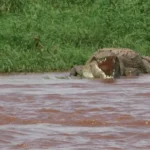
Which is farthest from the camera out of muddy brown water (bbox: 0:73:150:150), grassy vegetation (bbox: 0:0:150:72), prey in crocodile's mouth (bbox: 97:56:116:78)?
grassy vegetation (bbox: 0:0:150:72)

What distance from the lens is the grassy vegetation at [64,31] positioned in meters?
14.6

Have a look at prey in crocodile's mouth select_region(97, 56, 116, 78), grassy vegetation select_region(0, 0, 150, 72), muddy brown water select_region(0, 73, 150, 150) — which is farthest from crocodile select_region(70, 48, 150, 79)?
→ grassy vegetation select_region(0, 0, 150, 72)

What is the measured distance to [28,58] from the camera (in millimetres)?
14547

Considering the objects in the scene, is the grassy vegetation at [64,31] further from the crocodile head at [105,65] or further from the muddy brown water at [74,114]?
the muddy brown water at [74,114]

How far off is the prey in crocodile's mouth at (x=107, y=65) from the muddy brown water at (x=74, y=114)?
0.50 meters

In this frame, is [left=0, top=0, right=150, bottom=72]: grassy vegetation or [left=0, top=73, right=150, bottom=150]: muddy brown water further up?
[left=0, top=0, right=150, bottom=72]: grassy vegetation

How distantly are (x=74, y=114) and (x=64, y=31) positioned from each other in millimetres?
8161

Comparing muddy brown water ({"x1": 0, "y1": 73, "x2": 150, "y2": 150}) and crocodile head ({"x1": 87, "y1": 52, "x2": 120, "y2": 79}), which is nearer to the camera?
muddy brown water ({"x1": 0, "y1": 73, "x2": 150, "y2": 150})

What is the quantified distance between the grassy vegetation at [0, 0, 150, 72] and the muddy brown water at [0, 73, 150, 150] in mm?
1745

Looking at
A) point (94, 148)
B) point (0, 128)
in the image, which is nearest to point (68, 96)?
point (0, 128)

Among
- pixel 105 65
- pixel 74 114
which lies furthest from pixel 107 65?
pixel 74 114

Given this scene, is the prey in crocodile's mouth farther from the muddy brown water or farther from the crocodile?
the muddy brown water

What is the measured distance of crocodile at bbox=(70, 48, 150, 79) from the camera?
528 inches

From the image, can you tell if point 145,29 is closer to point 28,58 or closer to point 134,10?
point 134,10
